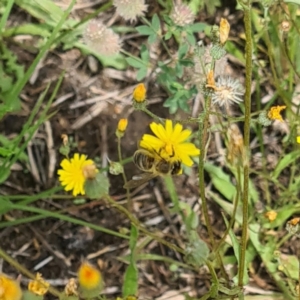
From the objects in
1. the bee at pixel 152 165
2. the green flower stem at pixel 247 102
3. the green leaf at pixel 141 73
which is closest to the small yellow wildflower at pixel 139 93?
the bee at pixel 152 165

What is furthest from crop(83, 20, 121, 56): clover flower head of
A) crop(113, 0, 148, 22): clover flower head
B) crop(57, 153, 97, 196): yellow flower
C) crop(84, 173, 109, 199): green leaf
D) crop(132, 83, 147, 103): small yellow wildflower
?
crop(84, 173, 109, 199): green leaf

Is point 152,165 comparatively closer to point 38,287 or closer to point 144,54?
point 38,287

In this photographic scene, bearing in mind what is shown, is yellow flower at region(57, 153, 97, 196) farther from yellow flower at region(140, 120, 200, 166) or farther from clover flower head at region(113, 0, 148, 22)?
clover flower head at region(113, 0, 148, 22)

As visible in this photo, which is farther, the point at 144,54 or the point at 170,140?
the point at 144,54

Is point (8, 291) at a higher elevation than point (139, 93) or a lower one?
lower

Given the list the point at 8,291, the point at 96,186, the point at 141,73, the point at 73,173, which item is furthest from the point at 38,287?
the point at 141,73

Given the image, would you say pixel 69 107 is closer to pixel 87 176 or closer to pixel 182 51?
pixel 182 51

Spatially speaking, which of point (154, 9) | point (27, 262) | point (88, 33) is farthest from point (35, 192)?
point (154, 9)
